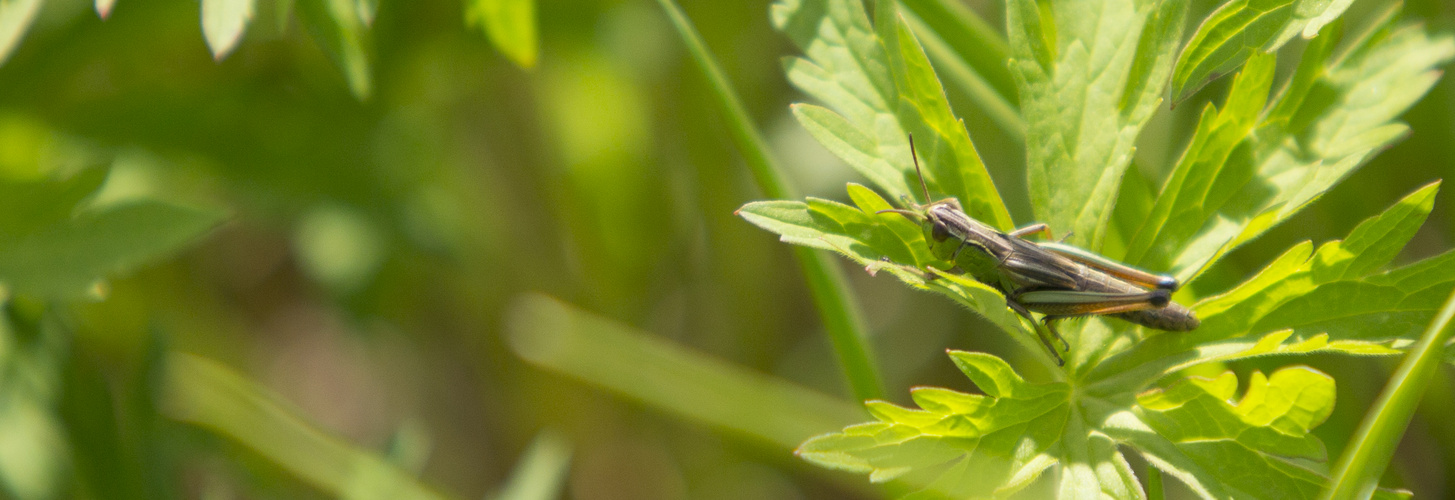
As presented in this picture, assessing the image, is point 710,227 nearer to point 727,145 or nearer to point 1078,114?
point 727,145

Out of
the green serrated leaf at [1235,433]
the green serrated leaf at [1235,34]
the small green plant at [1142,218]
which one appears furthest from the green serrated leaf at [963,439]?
the green serrated leaf at [1235,34]

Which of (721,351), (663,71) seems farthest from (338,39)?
(721,351)

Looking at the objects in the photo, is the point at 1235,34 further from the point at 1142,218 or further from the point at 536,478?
the point at 536,478

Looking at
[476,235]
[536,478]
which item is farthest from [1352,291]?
[476,235]

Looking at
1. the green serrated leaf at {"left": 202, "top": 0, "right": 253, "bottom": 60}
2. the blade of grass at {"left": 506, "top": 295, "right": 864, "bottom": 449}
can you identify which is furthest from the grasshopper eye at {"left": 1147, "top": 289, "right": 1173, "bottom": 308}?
the green serrated leaf at {"left": 202, "top": 0, "right": 253, "bottom": 60}

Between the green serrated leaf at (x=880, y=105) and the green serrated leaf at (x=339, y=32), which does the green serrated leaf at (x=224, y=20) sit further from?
the green serrated leaf at (x=880, y=105)

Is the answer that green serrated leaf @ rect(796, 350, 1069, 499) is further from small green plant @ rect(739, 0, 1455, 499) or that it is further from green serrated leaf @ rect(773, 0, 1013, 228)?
green serrated leaf @ rect(773, 0, 1013, 228)
